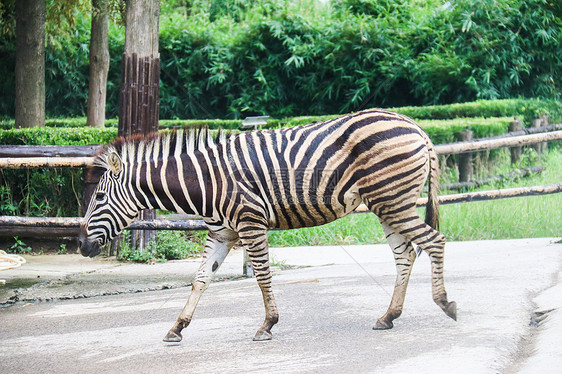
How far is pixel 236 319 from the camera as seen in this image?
555cm

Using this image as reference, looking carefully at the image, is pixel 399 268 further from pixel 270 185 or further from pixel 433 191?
pixel 270 185

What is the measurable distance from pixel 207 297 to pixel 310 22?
38.1 ft

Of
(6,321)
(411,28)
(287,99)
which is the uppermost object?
(411,28)

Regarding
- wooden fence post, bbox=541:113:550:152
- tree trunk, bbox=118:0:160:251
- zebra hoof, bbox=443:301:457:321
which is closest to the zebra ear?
zebra hoof, bbox=443:301:457:321

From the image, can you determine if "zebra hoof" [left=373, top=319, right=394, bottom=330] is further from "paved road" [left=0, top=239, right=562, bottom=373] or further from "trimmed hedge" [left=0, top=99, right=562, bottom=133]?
"trimmed hedge" [left=0, top=99, right=562, bottom=133]

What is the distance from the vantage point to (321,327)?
5.16 m

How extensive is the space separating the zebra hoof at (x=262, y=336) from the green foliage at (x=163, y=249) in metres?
3.37

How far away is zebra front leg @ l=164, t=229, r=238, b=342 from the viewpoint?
4980mm

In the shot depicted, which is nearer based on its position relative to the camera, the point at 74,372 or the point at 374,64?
the point at 74,372

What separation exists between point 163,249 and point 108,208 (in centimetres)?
309

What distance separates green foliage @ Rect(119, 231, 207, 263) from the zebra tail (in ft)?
→ 12.1

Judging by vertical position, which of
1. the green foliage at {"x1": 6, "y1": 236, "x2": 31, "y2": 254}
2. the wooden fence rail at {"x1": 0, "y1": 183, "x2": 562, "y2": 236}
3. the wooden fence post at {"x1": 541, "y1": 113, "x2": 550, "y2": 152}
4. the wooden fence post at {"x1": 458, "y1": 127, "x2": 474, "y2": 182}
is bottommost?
the green foliage at {"x1": 6, "y1": 236, "x2": 31, "y2": 254}

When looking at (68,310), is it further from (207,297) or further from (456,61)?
(456,61)

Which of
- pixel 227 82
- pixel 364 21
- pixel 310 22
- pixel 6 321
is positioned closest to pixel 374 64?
pixel 364 21
